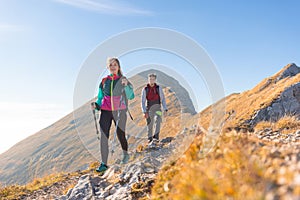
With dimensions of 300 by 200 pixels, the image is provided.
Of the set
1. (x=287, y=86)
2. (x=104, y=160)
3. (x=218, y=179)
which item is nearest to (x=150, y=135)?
(x=104, y=160)

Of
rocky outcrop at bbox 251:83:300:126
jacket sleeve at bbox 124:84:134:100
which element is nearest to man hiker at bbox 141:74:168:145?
jacket sleeve at bbox 124:84:134:100

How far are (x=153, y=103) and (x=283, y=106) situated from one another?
403 inches

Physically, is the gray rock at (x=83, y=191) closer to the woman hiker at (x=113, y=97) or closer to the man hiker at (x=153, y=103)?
the woman hiker at (x=113, y=97)

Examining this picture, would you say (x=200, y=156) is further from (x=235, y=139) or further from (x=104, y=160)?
(x=104, y=160)

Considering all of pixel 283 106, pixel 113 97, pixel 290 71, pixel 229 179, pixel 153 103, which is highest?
pixel 290 71

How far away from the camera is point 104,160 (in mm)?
9539

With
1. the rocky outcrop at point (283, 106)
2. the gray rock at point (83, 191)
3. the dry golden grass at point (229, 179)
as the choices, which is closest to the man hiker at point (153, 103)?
the gray rock at point (83, 191)

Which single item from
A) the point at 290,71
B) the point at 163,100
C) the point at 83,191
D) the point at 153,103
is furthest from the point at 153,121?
the point at 290,71

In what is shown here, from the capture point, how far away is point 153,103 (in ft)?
39.3

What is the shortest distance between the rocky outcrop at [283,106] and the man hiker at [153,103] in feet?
21.2

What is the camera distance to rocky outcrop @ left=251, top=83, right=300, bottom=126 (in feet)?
55.3

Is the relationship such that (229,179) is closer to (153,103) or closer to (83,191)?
(83,191)

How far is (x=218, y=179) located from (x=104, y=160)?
7074mm

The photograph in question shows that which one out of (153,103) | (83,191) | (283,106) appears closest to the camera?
(83,191)
